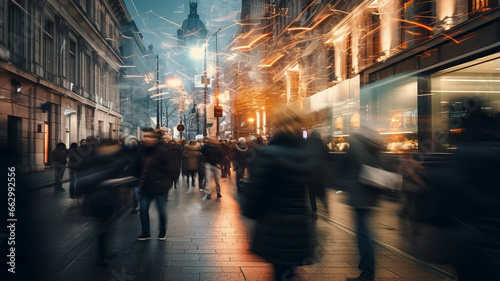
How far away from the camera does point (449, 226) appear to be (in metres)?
2.69

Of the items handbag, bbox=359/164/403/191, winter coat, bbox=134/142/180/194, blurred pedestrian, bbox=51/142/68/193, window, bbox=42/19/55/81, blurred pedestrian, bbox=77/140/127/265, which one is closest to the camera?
handbag, bbox=359/164/403/191

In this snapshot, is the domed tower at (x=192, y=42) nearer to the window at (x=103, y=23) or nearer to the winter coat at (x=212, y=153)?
the window at (x=103, y=23)

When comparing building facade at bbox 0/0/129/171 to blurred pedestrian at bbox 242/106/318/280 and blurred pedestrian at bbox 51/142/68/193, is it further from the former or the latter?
blurred pedestrian at bbox 242/106/318/280

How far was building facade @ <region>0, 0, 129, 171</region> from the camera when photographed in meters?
18.8

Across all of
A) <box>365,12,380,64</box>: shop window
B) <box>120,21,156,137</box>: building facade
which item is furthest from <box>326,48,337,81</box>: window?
<box>120,21,156,137</box>: building facade

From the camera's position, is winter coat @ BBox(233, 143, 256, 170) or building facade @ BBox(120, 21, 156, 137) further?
building facade @ BBox(120, 21, 156, 137)

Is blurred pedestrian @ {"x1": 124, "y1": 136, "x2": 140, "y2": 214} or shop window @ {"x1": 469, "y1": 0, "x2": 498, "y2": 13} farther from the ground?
shop window @ {"x1": 469, "y1": 0, "x2": 498, "y2": 13}

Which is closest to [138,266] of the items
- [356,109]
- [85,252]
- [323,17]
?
[85,252]

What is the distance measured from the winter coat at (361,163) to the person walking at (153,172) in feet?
10.4

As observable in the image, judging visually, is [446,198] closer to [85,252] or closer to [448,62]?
[85,252]

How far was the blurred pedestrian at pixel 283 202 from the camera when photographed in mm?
3186

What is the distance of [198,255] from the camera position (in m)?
5.73

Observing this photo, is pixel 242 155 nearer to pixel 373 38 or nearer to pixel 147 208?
pixel 147 208

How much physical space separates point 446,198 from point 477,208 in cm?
19
